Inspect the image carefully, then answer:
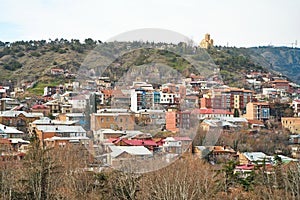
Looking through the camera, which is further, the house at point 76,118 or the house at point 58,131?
the house at point 76,118

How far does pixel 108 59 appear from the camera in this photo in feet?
62.6

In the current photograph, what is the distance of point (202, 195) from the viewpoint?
329 inches

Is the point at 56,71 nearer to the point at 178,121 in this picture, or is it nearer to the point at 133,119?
the point at 133,119

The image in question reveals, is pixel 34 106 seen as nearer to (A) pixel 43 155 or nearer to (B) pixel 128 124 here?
(B) pixel 128 124

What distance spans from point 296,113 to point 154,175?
45.5ft

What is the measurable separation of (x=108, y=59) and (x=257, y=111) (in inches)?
236

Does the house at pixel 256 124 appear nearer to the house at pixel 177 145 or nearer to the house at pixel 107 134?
the house at pixel 107 134

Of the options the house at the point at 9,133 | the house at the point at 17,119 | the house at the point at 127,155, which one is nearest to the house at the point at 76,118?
the house at the point at 17,119

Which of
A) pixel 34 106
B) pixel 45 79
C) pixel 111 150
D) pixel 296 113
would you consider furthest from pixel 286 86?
pixel 111 150

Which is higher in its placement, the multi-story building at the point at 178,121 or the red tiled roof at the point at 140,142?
the multi-story building at the point at 178,121

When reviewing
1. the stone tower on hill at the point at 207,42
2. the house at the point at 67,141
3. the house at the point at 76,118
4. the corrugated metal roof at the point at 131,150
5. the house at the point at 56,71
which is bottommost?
the house at the point at 67,141

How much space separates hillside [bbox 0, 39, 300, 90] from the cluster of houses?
2.46 ft

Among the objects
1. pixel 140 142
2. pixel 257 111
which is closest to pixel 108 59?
pixel 257 111

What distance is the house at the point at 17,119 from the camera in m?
17.8
